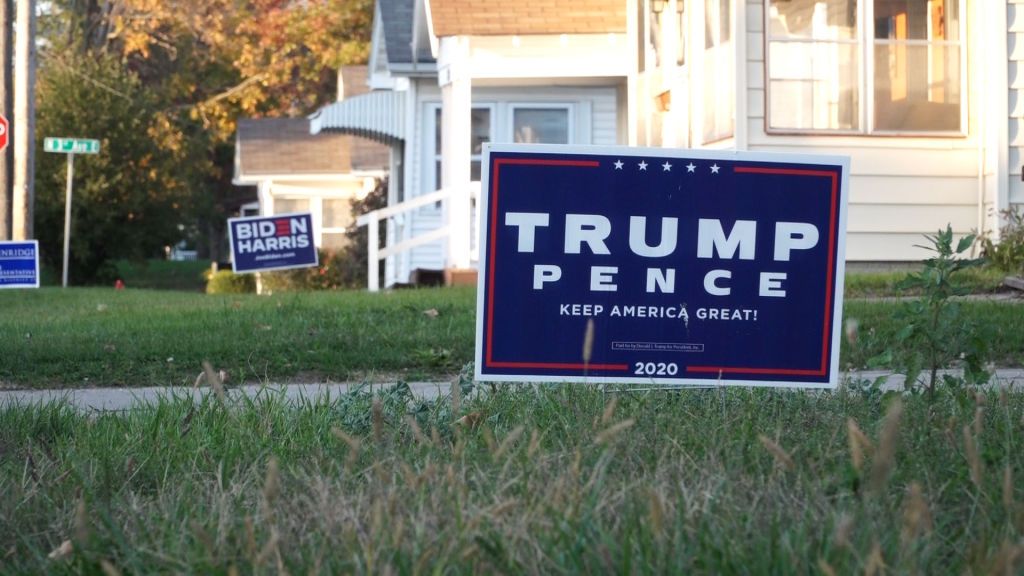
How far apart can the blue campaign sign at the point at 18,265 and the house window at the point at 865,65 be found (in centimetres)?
775

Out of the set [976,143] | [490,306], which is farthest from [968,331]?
[976,143]

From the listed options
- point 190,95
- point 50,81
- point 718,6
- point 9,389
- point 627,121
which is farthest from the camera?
point 190,95

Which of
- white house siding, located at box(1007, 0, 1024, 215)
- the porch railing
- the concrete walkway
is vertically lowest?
the concrete walkway

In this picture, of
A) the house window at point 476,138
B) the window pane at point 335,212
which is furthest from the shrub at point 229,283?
the house window at point 476,138

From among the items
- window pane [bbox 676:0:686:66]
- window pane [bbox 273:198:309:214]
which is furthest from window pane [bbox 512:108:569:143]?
window pane [bbox 273:198:309:214]

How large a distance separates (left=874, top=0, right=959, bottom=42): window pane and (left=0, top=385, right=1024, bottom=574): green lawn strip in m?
8.24

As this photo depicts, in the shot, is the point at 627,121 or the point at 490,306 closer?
the point at 490,306

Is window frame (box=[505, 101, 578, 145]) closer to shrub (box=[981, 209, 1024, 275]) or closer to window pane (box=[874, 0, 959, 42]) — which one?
window pane (box=[874, 0, 959, 42])

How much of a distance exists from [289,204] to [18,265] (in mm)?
21760

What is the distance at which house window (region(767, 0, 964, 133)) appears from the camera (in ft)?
42.0

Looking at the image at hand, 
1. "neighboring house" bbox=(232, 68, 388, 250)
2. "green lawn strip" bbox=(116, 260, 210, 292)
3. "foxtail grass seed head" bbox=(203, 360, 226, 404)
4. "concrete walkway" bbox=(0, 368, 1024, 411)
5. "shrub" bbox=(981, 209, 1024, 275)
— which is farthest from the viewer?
"green lawn strip" bbox=(116, 260, 210, 292)

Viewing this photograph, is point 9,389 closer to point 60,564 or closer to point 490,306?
point 490,306

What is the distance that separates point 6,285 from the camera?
13.4 meters

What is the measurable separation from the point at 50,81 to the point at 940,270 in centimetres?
2829
